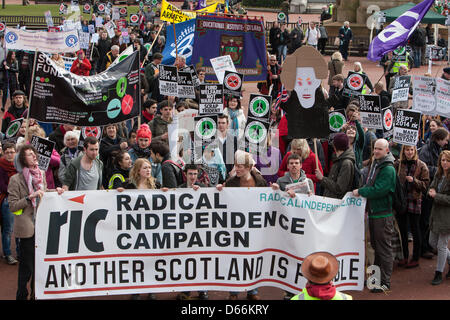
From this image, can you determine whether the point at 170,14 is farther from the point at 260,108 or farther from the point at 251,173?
the point at 251,173

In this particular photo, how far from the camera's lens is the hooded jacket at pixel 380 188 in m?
7.95

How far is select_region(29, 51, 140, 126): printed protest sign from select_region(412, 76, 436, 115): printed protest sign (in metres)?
3.90

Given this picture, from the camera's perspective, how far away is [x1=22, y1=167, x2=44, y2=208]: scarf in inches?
304

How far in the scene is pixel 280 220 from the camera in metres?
7.75

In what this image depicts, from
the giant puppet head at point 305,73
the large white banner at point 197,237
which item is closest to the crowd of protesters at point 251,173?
the large white banner at point 197,237

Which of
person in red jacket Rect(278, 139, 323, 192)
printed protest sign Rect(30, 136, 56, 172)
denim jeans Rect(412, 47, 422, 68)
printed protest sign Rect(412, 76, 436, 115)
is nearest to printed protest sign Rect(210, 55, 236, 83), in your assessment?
printed protest sign Rect(412, 76, 436, 115)

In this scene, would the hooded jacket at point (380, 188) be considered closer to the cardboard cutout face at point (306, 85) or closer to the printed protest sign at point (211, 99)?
the cardboard cutout face at point (306, 85)

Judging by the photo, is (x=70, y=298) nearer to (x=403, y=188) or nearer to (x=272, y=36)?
(x=403, y=188)

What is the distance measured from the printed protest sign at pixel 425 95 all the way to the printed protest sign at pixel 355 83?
8.63 ft

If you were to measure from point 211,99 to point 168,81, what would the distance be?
1.01 m

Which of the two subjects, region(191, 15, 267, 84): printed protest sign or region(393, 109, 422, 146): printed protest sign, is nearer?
region(393, 109, 422, 146): printed protest sign

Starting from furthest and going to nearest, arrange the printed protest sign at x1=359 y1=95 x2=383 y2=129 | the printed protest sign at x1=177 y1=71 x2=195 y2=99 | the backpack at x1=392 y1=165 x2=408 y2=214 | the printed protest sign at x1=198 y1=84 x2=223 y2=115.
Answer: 1. the printed protest sign at x1=177 y1=71 x2=195 y2=99
2. the printed protest sign at x1=198 y1=84 x2=223 y2=115
3. the printed protest sign at x1=359 y1=95 x2=383 y2=129
4. the backpack at x1=392 y1=165 x2=408 y2=214

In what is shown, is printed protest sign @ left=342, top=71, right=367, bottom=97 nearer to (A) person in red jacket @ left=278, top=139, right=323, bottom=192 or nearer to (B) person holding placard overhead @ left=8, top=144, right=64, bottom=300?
(A) person in red jacket @ left=278, top=139, right=323, bottom=192

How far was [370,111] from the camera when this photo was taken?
10172 millimetres
